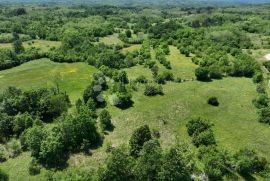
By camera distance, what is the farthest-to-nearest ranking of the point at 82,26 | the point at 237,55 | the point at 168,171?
the point at 82,26 → the point at 237,55 → the point at 168,171

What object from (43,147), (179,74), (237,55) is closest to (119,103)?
(43,147)

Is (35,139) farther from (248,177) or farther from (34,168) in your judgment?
(248,177)

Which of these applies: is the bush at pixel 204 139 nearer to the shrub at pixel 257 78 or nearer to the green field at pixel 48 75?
the green field at pixel 48 75

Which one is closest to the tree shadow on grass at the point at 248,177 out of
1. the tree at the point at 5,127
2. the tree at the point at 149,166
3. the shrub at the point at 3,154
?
the tree at the point at 149,166

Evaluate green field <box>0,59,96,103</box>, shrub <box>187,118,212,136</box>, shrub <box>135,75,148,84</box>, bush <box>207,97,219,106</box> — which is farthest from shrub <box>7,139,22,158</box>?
bush <box>207,97,219,106</box>

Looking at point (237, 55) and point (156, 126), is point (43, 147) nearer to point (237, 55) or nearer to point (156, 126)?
point (156, 126)

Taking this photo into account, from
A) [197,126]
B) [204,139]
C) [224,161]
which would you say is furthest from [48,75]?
[224,161]
